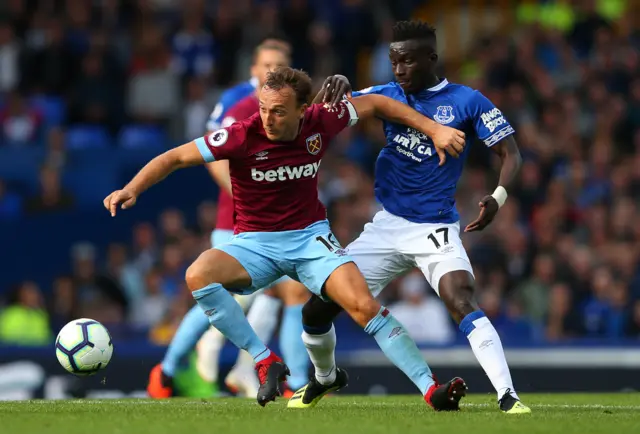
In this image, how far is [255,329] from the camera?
10312 mm

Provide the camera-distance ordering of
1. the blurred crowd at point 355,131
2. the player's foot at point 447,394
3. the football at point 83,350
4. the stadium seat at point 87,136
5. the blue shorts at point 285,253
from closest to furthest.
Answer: the player's foot at point 447,394 < the blue shorts at point 285,253 < the football at point 83,350 < the blurred crowd at point 355,131 < the stadium seat at point 87,136

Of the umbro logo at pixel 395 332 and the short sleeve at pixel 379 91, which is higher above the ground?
the short sleeve at pixel 379 91

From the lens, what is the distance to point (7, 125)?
1612cm

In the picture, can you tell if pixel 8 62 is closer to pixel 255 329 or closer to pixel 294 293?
pixel 255 329

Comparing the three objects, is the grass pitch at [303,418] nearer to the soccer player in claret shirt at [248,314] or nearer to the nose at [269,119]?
the soccer player in claret shirt at [248,314]

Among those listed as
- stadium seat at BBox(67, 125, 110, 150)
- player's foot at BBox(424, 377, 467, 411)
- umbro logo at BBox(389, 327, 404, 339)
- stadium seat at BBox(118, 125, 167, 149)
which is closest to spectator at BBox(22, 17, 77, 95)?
stadium seat at BBox(67, 125, 110, 150)

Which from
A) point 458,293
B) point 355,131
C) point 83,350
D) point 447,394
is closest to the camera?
point 447,394

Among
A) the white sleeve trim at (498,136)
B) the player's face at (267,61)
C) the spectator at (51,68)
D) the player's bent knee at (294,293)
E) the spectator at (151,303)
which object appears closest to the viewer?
the white sleeve trim at (498,136)

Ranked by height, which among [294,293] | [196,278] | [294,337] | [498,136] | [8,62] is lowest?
[294,337]

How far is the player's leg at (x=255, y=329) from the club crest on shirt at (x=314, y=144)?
8.61ft

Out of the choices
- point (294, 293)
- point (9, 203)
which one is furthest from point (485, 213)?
point (9, 203)

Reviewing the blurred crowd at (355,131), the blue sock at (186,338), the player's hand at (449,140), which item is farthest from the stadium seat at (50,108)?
the player's hand at (449,140)

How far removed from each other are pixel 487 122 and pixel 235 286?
187cm

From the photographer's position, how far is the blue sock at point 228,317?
761 cm
